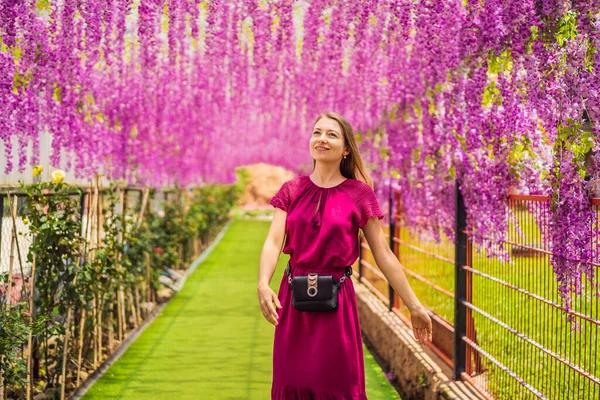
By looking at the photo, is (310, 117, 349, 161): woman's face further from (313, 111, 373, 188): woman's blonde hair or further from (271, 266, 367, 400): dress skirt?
(271, 266, 367, 400): dress skirt

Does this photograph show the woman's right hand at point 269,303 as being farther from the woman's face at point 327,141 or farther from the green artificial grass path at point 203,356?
the green artificial grass path at point 203,356

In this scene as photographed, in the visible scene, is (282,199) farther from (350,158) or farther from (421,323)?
(421,323)

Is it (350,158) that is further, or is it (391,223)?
(391,223)

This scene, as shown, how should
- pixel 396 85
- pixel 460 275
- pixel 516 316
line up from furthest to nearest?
pixel 396 85 < pixel 460 275 < pixel 516 316

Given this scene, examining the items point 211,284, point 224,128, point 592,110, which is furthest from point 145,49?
point 224,128

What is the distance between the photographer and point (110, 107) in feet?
22.7

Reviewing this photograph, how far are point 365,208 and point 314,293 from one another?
366 millimetres

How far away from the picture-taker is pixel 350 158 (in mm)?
2783

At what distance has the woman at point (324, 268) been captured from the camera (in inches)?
98.6

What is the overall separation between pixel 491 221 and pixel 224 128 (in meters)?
10.1

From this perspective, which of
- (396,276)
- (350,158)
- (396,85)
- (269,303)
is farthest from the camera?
(396,85)

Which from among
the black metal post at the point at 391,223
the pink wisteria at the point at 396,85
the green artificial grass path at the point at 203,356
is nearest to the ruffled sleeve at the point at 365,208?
the pink wisteria at the point at 396,85

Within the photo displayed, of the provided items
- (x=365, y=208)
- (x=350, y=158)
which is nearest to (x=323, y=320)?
(x=365, y=208)

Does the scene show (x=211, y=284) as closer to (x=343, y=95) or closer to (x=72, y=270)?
(x=343, y=95)
